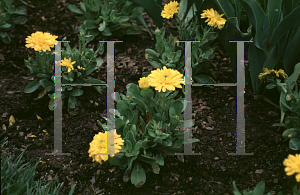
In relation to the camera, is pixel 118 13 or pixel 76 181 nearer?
pixel 76 181

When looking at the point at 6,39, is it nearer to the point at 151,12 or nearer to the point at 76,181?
the point at 151,12

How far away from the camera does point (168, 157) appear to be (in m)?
2.23

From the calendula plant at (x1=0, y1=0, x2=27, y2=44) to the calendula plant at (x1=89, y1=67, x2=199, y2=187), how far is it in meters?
1.41

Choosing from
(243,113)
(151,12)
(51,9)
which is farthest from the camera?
(51,9)

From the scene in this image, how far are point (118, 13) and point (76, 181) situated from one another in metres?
1.51

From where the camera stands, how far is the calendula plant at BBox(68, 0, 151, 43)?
9.45 ft

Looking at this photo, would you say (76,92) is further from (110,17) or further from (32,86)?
(110,17)

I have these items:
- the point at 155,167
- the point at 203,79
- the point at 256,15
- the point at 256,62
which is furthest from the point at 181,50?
the point at 155,167

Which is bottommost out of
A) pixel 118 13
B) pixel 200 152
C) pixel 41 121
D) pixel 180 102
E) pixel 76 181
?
pixel 76 181

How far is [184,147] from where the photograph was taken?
85.7 inches

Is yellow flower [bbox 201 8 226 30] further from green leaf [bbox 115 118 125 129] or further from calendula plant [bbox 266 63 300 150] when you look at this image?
green leaf [bbox 115 118 125 129]

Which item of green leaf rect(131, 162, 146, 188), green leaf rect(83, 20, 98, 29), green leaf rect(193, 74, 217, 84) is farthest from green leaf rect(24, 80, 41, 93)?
green leaf rect(193, 74, 217, 84)

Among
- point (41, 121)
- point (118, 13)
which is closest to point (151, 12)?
point (118, 13)
